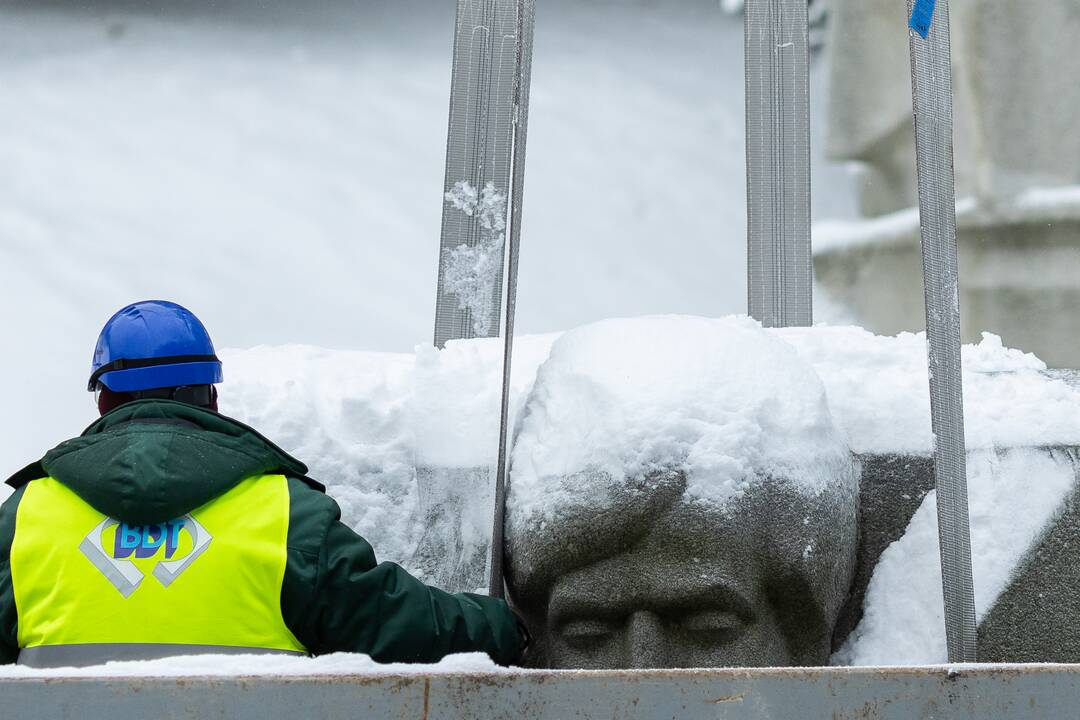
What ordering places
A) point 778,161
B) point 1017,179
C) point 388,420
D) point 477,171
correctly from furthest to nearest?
point 1017,179 < point 778,161 < point 477,171 < point 388,420

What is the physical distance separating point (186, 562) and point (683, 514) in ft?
2.29

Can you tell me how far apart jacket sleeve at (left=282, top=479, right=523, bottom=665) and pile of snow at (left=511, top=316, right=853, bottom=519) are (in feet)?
0.78

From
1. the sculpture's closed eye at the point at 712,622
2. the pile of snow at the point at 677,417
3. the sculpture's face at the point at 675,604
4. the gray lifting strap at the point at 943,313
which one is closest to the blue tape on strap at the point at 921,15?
the gray lifting strap at the point at 943,313

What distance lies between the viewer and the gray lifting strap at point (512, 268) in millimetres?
2221

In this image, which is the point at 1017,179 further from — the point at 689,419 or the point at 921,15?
the point at 689,419

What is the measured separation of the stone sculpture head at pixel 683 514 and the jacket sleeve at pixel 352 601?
19 cm

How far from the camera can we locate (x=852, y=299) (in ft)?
42.9

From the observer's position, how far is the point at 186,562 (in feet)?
6.15

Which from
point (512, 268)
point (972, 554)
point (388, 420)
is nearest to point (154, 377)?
point (388, 420)

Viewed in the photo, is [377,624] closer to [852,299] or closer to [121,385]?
[121,385]

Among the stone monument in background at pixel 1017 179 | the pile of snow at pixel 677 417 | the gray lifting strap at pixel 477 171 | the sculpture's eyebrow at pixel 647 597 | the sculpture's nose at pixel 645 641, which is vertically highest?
the stone monument in background at pixel 1017 179

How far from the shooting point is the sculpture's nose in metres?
2.04

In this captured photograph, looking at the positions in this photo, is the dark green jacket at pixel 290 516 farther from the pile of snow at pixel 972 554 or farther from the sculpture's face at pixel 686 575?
the pile of snow at pixel 972 554

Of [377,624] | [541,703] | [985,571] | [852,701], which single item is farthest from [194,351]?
[985,571]
